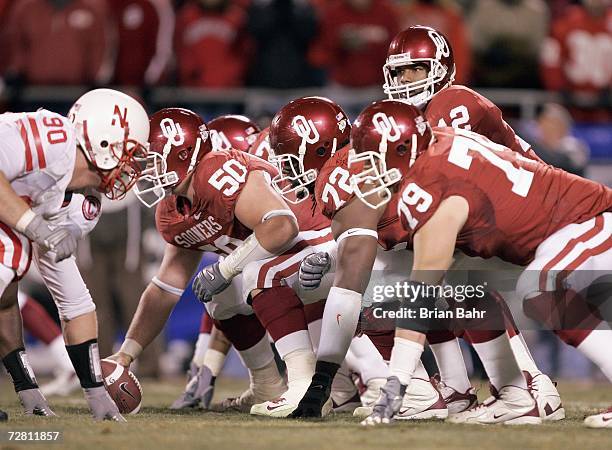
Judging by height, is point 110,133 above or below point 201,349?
above

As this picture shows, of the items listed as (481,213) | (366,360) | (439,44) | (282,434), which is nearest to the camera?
(282,434)

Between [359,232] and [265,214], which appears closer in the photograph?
[359,232]

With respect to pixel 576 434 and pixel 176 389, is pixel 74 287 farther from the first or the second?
pixel 176 389

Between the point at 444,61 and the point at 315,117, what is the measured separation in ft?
2.98

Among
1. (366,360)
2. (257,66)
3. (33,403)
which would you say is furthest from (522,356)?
(257,66)

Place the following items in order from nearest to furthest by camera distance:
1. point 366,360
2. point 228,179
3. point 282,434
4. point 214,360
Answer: point 282,434 → point 228,179 → point 366,360 → point 214,360

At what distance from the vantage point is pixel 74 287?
17.8 feet

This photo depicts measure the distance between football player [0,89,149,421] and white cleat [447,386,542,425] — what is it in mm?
1588

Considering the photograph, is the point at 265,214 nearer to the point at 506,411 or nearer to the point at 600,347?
the point at 506,411

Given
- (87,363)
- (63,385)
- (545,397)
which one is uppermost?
(87,363)

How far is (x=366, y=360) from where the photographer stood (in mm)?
6262

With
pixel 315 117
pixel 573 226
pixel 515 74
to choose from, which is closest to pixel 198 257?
pixel 315 117

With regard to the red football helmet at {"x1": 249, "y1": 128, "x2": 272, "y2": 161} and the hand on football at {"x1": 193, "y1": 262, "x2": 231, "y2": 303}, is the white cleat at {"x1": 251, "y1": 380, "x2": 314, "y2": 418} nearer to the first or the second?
the hand on football at {"x1": 193, "y1": 262, "x2": 231, "y2": 303}

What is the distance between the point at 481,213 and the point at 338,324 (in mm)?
873
